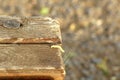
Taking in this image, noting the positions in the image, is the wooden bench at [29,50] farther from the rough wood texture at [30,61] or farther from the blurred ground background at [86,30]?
the blurred ground background at [86,30]

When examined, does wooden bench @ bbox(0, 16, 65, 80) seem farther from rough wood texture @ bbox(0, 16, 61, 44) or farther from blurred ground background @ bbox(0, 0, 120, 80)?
blurred ground background @ bbox(0, 0, 120, 80)

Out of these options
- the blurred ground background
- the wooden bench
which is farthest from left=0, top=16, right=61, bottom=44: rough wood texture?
the blurred ground background

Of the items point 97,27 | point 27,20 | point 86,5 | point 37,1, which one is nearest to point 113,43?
point 97,27

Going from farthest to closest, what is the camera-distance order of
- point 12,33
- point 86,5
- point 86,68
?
point 86,5
point 86,68
point 12,33

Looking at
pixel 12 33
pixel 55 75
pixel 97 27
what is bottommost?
pixel 97 27

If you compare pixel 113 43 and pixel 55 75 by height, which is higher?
pixel 55 75

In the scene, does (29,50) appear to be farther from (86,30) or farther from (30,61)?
(86,30)

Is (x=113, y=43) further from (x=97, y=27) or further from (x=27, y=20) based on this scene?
(x=27, y=20)
